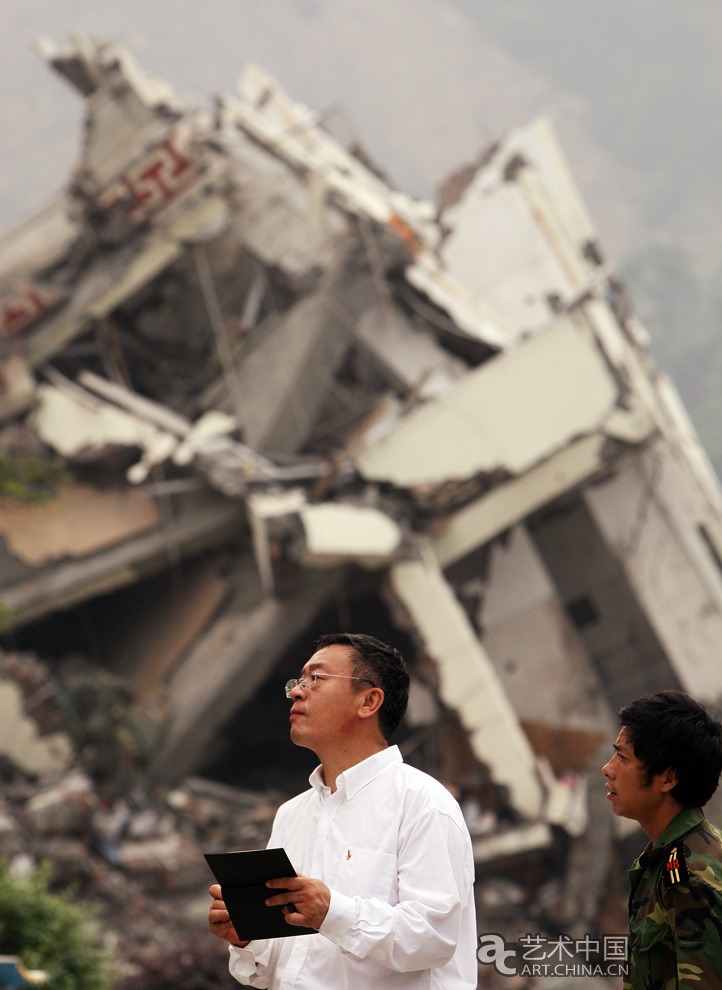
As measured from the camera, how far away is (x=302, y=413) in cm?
1280

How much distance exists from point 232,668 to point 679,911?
964cm

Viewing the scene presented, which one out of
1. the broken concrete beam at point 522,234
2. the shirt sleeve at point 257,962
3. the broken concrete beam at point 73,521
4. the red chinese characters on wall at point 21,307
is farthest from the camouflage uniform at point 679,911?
the broken concrete beam at point 522,234

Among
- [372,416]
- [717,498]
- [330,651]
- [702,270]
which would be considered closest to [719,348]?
[702,270]

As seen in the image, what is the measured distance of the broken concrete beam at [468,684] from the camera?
1109 cm

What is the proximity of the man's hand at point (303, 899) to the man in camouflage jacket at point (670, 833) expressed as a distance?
2.17ft

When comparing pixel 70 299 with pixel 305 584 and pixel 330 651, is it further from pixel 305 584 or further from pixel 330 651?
pixel 330 651

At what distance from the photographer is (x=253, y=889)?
2.04m

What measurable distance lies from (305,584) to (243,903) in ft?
29.9

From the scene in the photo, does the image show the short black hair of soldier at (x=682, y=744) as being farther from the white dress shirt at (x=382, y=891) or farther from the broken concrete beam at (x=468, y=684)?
the broken concrete beam at (x=468, y=684)

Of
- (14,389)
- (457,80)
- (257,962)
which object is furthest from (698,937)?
(457,80)

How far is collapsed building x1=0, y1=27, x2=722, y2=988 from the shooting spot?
36.4 feet

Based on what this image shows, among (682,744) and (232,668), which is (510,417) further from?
(682,744)

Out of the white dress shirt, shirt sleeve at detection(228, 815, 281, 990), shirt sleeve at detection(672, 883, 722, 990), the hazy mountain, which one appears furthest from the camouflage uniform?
the hazy mountain

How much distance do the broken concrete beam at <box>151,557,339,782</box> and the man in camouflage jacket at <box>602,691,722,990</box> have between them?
9.02 meters
